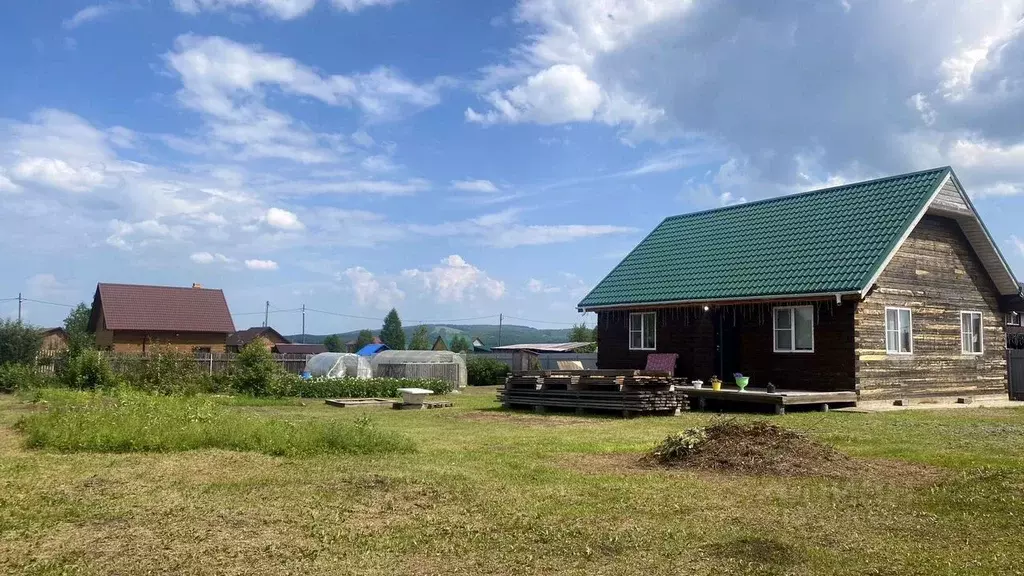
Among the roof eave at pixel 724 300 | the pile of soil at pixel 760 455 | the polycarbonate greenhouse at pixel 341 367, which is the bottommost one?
the pile of soil at pixel 760 455

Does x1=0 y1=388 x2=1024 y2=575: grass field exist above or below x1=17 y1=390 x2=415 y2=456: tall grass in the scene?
below

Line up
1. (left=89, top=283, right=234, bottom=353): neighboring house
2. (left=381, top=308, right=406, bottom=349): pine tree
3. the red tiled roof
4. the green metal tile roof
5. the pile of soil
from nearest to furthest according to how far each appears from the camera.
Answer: the pile of soil < the green metal tile roof < (left=89, top=283, right=234, bottom=353): neighboring house < the red tiled roof < (left=381, top=308, right=406, bottom=349): pine tree

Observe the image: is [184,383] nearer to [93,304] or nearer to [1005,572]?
[1005,572]

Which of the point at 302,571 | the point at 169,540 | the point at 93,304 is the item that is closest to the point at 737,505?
the point at 302,571

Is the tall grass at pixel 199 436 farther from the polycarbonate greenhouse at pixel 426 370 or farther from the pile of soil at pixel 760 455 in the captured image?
the polycarbonate greenhouse at pixel 426 370

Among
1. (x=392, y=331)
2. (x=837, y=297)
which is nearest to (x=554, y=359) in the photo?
(x=837, y=297)

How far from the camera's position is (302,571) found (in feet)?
21.2

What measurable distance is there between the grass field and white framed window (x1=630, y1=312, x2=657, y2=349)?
538 inches

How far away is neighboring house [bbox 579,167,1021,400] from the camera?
73.9 feet

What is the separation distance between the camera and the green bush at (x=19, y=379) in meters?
29.3

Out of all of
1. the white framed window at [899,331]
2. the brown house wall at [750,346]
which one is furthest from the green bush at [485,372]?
the white framed window at [899,331]

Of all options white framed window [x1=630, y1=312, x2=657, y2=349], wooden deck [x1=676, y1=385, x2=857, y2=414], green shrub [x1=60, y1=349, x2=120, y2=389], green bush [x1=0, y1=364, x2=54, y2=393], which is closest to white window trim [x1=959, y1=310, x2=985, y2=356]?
wooden deck [x1=676, y1=385, x2=857, y2=414]

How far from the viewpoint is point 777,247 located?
82.7ft

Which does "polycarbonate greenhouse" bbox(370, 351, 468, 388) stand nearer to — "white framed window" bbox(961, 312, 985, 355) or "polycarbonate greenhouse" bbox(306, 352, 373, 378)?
"polycarbonate greenhouse" bbox(306, 352, 373, 378)
